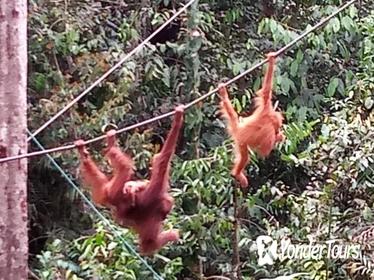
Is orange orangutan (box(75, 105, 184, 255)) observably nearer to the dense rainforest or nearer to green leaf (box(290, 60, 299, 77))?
the dense rainforest

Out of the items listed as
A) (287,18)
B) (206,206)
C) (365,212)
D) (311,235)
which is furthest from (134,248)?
(287,18)

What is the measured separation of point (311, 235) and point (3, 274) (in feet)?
5.34

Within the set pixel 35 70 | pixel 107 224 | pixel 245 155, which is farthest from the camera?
Answer: pixel 35 70

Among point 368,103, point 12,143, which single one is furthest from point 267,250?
point 12,143

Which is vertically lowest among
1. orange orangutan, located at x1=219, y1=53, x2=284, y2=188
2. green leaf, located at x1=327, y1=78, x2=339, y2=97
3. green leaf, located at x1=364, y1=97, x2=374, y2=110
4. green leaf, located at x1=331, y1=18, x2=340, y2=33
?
orange orangutan, located at x1=219, y1=53, x2=284, y2=188

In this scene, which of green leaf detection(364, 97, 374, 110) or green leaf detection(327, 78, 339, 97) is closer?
green leaf detection(364, 97, 374, 110)

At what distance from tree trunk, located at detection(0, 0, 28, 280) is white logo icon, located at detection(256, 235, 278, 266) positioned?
1574 millimetres

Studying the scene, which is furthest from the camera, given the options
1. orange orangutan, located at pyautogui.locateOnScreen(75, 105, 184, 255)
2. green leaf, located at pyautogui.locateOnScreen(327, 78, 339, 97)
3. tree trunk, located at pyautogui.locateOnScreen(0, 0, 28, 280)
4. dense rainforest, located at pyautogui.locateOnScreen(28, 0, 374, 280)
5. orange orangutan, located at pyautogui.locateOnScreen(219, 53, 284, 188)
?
green leaf, located at pyautogui.locateOnScreen(327, 78, 339, 97)

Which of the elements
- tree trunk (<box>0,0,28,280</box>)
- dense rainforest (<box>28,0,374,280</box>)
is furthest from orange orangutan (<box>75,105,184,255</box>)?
dense rainforest (<box>28,0,374,280</box>)

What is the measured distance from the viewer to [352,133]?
130 inches

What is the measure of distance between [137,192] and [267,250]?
36.1 inches

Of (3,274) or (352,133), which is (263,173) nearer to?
(352,133)

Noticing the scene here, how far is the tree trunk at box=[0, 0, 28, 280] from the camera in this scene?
6.61 feet

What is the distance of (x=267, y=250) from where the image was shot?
11.4ft
